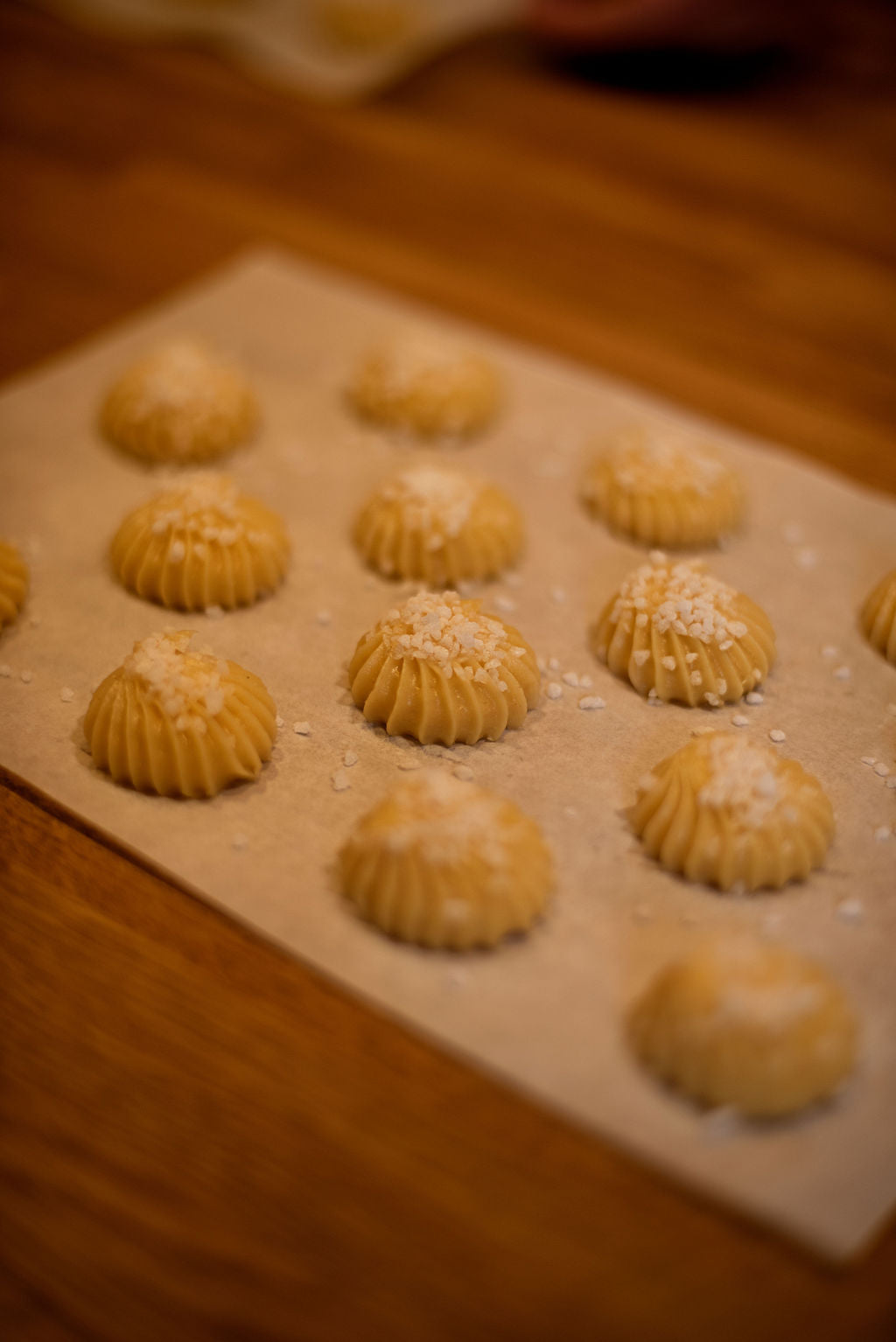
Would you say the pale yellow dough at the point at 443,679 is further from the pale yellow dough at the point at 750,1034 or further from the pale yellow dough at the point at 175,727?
the pale yellow dough at the point at 750,1034

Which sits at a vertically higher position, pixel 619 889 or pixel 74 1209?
pixel 619 889

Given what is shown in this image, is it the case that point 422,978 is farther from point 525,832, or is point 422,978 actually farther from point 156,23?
point 156,23

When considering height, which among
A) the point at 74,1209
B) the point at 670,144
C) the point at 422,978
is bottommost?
the point at 74,1209

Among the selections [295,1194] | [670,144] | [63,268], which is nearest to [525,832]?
[295,1194]

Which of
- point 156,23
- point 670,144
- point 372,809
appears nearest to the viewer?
point 372,809

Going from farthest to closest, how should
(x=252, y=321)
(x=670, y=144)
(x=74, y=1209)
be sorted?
(x=670, y=144), (x=252, y=321), (x=74, y=1209)

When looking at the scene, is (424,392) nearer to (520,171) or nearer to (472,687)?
(472,687)
